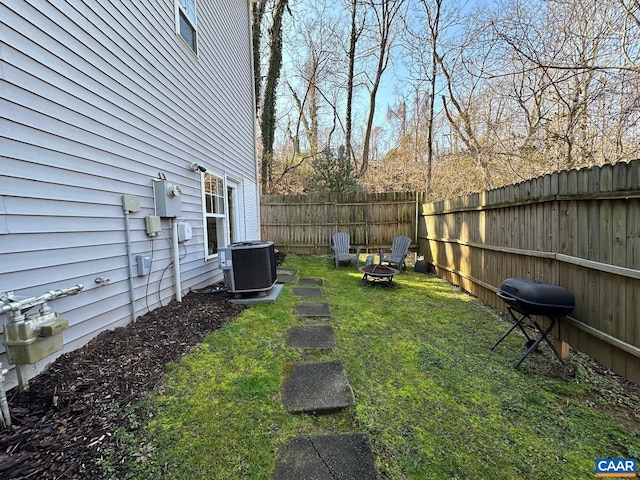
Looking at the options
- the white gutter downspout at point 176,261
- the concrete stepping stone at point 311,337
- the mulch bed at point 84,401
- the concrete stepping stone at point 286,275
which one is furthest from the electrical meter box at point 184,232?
the concrete stepping stone at point 286,275

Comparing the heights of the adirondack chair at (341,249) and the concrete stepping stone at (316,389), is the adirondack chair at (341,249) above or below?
above

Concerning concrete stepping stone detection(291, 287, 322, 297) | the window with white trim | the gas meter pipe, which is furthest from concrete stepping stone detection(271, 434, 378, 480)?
the window with white trim

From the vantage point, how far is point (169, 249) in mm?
3695

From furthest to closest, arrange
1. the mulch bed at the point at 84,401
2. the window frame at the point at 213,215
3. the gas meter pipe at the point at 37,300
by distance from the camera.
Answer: the window frame at the point at 213,215 < the gas meter pipe at the point at 37,300 < the mulch bed at the point at 84,401

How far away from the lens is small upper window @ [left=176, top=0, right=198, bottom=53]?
4.03 meters

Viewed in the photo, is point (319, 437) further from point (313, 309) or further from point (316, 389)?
point (313, 309)

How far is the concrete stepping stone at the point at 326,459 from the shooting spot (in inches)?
56.7

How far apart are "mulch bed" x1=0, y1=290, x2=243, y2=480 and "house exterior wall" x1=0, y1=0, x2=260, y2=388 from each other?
0.19 metres

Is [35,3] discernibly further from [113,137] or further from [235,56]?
[235,56]

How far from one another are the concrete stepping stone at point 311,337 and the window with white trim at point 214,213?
2.47 m

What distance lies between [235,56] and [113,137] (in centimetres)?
485

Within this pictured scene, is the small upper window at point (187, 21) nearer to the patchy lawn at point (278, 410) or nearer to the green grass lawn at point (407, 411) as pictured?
the patchy lawn at point (278, 410)

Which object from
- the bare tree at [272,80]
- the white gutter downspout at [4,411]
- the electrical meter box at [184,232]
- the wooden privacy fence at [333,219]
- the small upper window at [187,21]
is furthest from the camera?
the bare tree at [272,80]

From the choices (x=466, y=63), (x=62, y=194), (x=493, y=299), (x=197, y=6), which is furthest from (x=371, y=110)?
(x=62, y=194)
